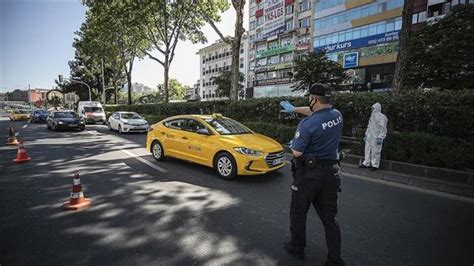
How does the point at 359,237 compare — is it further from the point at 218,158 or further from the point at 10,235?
the point at 10,235

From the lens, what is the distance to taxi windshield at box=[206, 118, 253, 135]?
688 centimetres

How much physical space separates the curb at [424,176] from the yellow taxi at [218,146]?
254cm

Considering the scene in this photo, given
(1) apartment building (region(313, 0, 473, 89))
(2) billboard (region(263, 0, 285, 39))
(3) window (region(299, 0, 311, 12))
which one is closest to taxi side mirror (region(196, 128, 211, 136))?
(1) apartment building (region(313, 0, 473, 89))

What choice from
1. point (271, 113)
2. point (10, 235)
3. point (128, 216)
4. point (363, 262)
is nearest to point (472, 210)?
point (363, 262)

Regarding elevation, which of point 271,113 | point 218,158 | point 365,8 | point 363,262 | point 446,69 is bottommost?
point 363,262

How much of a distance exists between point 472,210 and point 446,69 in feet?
47.4

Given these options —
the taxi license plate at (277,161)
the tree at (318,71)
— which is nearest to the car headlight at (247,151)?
the taxi license plate at (277,161)

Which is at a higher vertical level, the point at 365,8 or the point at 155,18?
the point at 365,8

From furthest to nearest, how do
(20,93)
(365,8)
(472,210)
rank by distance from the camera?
(20,93) → (365,8) → (472,210)

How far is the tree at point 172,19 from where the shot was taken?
21.6 m

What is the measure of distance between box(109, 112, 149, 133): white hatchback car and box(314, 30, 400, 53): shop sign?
832 inches

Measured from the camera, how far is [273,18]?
46125 mm

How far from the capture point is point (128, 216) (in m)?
4.12

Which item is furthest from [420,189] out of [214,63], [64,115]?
[214,63]
